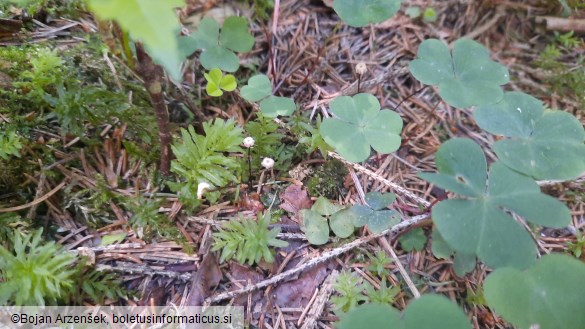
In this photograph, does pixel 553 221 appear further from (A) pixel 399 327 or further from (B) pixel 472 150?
(A) pixel 399 327

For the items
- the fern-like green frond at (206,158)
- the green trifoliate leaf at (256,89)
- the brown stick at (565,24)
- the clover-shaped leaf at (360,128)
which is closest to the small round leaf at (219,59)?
the green trifoliate leaf at (256,89)

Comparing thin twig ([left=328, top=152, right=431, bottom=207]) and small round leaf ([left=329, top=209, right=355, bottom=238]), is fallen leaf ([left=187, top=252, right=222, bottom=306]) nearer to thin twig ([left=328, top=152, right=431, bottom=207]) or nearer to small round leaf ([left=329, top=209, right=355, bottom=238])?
small round leaf ([left=329, top=209, right=355, bottom=238])

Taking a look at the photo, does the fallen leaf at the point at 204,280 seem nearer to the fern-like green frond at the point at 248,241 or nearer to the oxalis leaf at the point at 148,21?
the fern-like green frond at the point at 248,241

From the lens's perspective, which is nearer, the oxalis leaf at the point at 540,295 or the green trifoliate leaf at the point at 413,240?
the oxalis leaf at the point at 540,295

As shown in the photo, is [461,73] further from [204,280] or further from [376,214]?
[204,280]

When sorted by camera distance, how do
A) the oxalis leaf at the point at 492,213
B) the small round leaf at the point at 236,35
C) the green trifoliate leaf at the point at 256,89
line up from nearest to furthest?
the oxalis leaf at the point at 492,213
the green trifoliate leaf at the point at 256,89
the small round leaf at the point at 236,35

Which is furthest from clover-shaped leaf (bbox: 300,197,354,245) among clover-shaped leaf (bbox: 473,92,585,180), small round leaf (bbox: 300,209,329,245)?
clover-shaped leaf (bbox: 473,92,585,180)
